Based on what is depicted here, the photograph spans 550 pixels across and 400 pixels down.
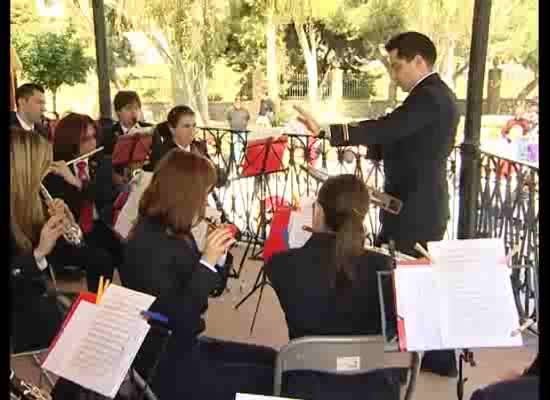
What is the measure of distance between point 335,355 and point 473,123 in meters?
2.16

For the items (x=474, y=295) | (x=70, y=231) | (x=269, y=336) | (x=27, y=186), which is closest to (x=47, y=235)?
(x=27, y=186)

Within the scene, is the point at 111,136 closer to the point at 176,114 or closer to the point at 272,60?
the point at 176,114

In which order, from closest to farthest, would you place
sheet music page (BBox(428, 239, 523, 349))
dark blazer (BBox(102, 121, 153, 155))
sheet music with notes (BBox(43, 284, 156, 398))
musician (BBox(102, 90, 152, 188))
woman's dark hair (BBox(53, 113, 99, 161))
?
sheet music with notes (BBox(43, 284, 156, 398)), sheet music page (BBox(428, 239, 523, 349)), woman's dark hair (BBox(53, 113, 99, 161)), dark blazer (BBox(102, 121, 153, 155)), musician (BBox(102, 90, 152, 188))

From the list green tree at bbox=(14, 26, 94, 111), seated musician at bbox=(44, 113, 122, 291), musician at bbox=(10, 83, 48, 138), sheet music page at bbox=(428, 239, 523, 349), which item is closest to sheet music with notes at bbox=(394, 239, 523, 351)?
sheet music page at bbox=(428, 239, 523, 349)

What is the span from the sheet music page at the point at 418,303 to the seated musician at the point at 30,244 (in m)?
1.28

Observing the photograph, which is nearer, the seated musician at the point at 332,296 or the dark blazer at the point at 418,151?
the seated musician at the point at 332,296

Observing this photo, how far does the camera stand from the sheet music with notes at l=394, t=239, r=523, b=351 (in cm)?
189

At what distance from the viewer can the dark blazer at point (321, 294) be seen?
6.85 ft

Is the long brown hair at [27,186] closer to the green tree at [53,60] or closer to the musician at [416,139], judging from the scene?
the musician at [416,139]

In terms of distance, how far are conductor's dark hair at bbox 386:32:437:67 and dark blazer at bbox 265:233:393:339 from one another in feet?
4.31

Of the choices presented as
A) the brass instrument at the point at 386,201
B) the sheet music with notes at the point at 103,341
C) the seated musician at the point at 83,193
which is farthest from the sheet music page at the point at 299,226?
the seated musician at the point at 83,193

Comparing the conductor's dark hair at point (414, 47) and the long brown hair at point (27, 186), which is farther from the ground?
the conductor's dark hair at point (414, 47)

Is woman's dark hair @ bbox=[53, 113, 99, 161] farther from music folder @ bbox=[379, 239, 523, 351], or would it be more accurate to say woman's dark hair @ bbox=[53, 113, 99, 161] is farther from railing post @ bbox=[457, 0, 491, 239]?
music folder @ bbox=[379, 239, 523, 351]
